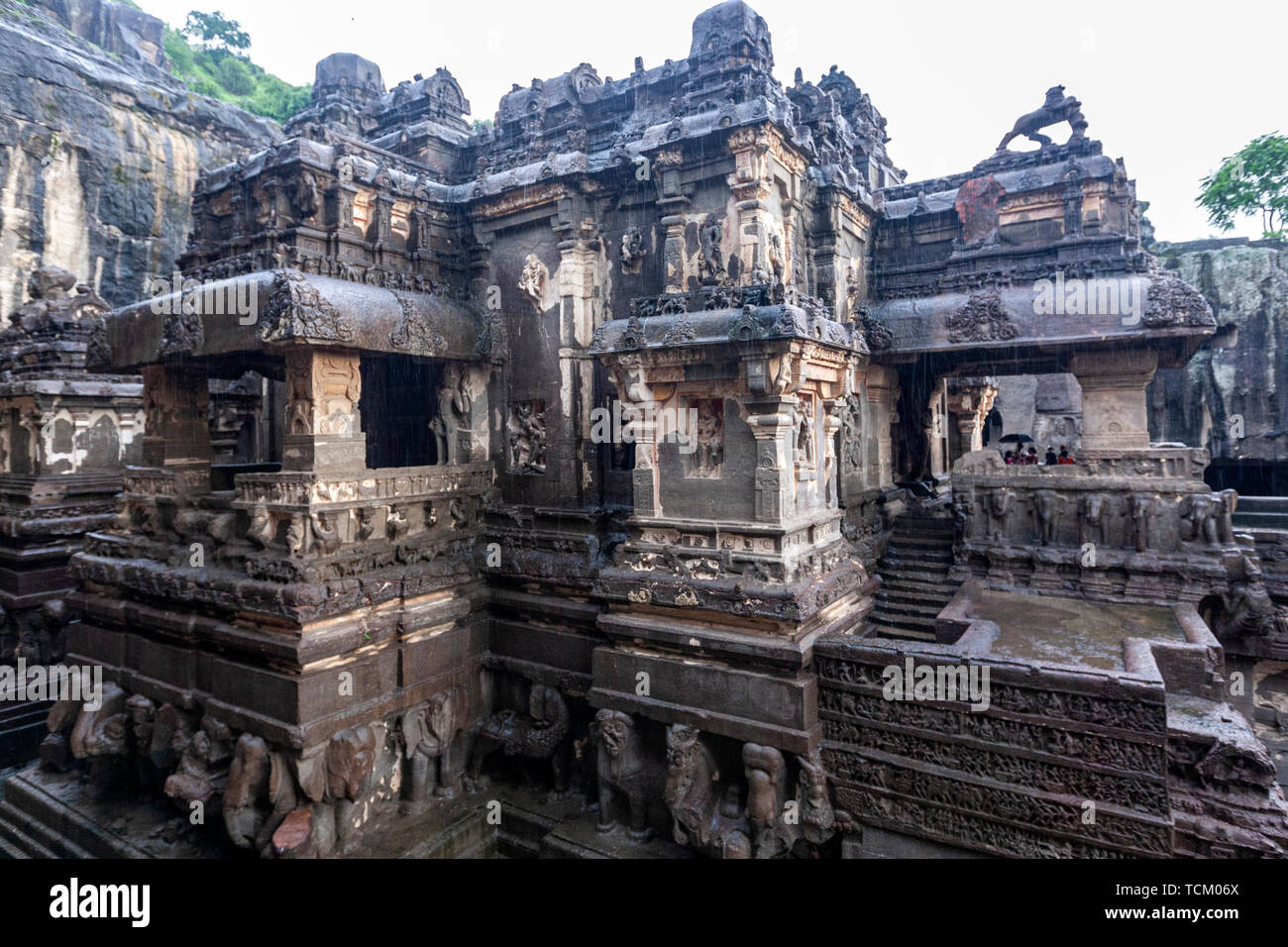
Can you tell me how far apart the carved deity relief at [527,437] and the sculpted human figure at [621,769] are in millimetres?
4024

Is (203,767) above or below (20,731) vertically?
above

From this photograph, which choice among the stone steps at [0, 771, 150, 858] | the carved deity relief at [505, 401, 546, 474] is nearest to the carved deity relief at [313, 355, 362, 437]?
the carved deity relief at [505, 401, 546, 474]

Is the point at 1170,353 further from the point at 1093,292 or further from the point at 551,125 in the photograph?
the point at 551,125

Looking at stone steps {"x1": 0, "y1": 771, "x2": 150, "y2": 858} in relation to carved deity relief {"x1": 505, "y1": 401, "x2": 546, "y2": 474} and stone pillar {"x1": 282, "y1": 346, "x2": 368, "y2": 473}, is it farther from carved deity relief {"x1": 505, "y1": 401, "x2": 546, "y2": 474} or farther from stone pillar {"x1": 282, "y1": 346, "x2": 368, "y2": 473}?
carved deity relief {"x1": 505, "y1": 401, "x2": 546, "y2": 474}

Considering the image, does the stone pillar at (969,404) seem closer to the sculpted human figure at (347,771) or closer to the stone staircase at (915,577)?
the stone staircase at (915,577)

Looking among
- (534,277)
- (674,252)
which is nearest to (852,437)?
(674,252)

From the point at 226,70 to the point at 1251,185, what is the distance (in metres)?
44.6

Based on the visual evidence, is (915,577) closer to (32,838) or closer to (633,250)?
(633,250)

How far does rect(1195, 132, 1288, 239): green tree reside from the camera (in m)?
26.9

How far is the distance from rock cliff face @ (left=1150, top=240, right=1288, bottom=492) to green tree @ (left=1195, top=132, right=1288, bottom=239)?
6.90 metres

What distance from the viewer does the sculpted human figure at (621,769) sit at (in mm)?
7336

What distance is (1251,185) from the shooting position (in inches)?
1088

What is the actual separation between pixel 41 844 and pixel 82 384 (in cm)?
795
